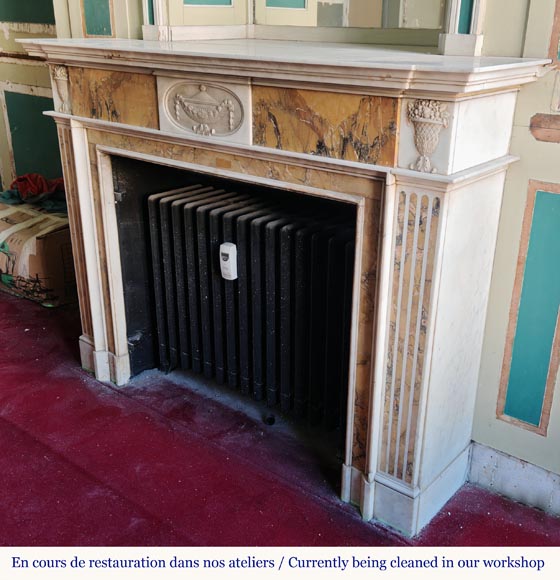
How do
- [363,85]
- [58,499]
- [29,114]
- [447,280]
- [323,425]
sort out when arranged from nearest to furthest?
[363,85] < [447,280] < [58,499] < [323,425] < [29,114]

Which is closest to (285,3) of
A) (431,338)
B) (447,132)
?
(447,132)

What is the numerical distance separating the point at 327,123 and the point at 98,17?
161 cm

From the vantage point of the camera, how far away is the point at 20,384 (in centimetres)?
323

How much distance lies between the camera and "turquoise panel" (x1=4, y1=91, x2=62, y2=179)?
14.4ft

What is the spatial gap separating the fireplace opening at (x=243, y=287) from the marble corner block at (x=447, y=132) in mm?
596

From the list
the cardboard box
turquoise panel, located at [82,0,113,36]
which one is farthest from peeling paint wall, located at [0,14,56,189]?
turquoise panel, located at [82,0,113,36]

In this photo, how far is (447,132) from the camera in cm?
180

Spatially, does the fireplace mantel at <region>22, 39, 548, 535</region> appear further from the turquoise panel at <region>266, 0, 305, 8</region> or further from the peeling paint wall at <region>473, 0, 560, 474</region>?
the turquoise panel at <region>266, 0, 305, 8</region>

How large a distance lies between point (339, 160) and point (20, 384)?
208 cm

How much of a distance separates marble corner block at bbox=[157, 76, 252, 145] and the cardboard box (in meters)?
1.78

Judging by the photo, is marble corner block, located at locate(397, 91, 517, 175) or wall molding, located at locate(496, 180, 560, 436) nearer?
marble corner block, located at locate(397, 91, 517, 175)

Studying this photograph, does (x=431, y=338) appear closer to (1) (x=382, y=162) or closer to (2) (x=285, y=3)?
(1) (x=382, y=162)

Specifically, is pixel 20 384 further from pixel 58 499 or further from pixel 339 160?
pixel 339 160

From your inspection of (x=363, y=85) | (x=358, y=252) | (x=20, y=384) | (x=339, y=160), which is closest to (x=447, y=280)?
(x=358, y=252)
